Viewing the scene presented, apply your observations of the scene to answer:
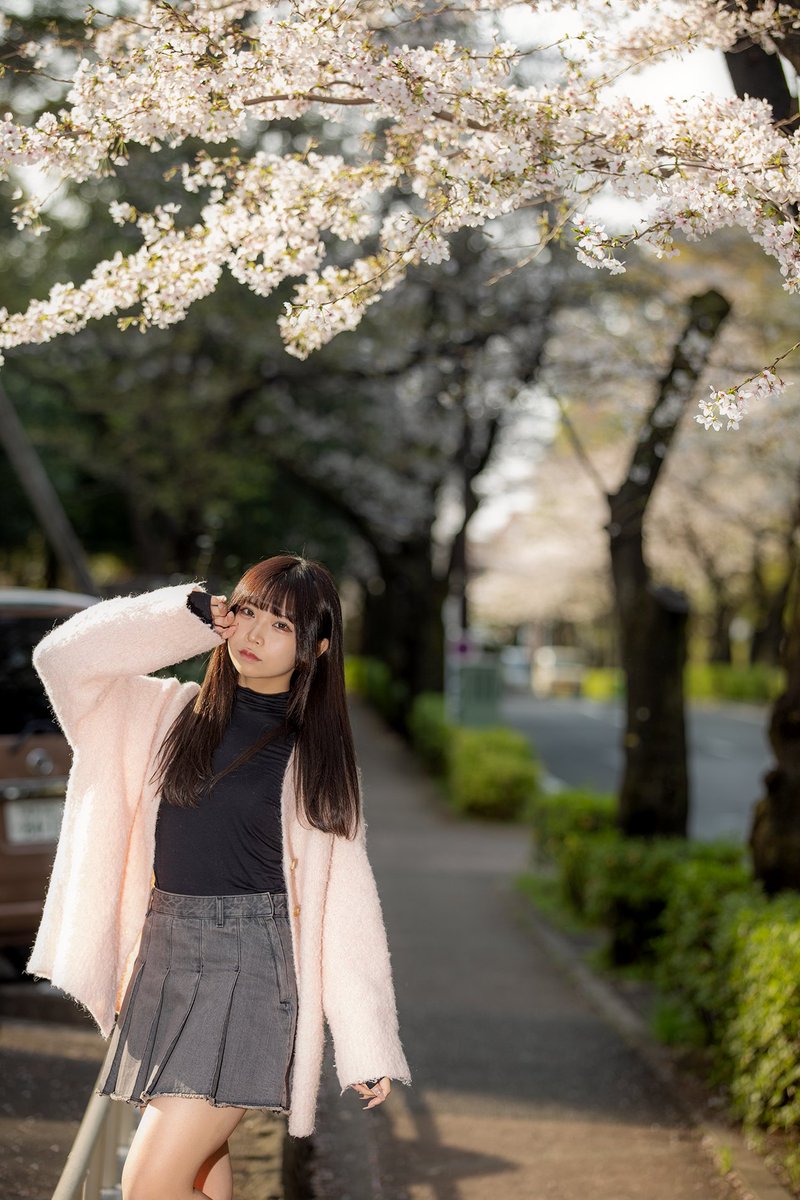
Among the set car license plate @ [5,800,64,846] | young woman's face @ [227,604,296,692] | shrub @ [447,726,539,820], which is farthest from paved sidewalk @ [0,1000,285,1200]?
Answer: shrub @ [447,726,539,820]

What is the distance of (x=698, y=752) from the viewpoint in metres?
27.8

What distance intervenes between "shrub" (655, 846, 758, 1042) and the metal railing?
2.62 m

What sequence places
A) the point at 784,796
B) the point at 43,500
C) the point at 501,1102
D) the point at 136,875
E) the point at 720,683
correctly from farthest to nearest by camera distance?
the point at 720,683 → the point at 43,500 → the point at 784,796 → the point at 501,1102 → the point at 136,875

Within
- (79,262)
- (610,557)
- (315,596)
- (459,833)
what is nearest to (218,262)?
(315,596)

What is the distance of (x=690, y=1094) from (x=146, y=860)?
384 cm

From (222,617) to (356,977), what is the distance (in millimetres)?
848

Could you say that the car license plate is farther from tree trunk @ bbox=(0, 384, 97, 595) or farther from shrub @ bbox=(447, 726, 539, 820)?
shrub @ bbox=(447, 726, 539, 820)

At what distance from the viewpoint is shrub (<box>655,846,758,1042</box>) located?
6.39 metres

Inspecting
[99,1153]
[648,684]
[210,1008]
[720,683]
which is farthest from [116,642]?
[720,683]

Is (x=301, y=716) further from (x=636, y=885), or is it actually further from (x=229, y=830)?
(x=636, y=885)

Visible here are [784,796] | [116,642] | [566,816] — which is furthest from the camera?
[566,816]

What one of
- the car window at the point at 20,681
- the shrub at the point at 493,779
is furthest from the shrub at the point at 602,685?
the car window at the point at 20,681

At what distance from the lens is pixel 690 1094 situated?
6477 millimetres

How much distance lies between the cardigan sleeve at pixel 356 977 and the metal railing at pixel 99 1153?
1.96ft
